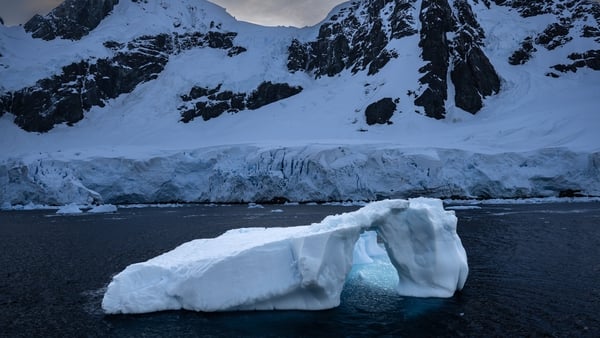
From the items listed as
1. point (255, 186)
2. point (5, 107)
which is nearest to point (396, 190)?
point (255, 186)

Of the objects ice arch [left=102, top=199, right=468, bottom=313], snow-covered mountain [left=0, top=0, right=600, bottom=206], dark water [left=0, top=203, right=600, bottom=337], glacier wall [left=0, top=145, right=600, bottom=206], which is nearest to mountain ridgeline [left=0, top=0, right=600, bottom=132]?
snow-covered mountain [left=0, top=0, right=600, bottom=206]

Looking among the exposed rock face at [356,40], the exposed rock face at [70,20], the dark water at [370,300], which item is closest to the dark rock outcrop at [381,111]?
the exposed rock face at [356,40]

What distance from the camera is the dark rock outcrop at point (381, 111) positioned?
99312mm

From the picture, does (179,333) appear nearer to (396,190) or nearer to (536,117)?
(396,190)

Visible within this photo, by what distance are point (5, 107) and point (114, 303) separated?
4646 inches

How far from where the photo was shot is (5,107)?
115 m

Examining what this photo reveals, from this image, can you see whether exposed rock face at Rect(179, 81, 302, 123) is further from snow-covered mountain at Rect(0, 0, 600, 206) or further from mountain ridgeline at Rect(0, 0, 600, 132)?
snow-covered mountain at Rect(0, 0, 600, 206)

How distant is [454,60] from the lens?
11188cm

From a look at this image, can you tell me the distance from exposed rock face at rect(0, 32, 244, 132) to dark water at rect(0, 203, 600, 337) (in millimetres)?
91095

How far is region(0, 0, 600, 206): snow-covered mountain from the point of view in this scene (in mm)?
70250

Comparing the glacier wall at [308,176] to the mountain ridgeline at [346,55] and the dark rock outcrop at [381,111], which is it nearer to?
Result: the dark rock outcrop at [381,111]

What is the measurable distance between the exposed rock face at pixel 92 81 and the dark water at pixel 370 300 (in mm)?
91095

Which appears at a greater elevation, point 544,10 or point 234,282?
point 544,10

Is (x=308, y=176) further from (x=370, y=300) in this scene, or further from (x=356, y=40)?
(x=356, y=40)
